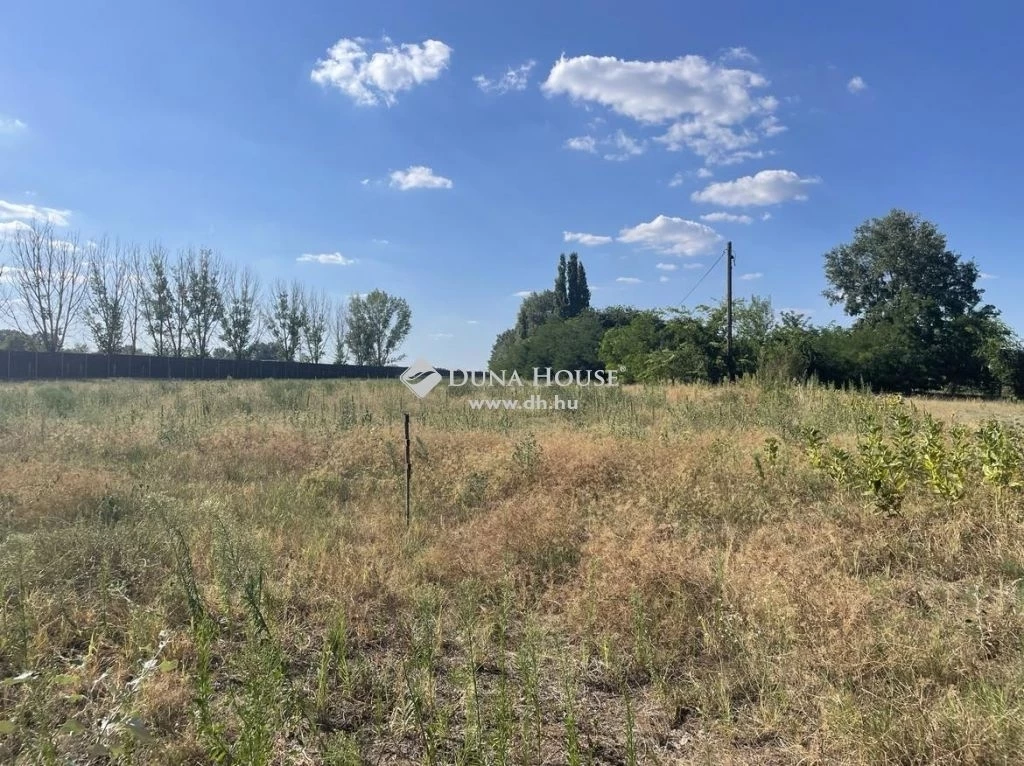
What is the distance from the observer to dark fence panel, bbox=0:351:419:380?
23823 millimetres

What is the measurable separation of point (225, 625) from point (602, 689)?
2009 millimetres

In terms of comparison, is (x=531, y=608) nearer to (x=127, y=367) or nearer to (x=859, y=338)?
(x=859, y=338)

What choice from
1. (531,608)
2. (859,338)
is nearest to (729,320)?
(859,338)

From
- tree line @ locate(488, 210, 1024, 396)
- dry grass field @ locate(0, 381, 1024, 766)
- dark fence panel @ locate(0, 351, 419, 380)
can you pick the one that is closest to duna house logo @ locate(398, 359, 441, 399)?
dry grass field @ locate(0, 381, 1024, 766)

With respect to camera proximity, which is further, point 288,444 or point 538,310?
point 538,310

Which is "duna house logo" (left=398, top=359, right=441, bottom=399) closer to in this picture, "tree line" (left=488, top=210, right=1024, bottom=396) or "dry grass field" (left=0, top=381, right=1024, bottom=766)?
"dry grass field" (left=0, top=381, right=1024, bottom=766)

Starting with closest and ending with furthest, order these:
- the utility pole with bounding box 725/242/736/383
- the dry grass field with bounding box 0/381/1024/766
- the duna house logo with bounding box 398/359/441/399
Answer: the dry grass field with bounding box 0/381/1024/766 < the duna house logo with bounding box 398/359/441/399 < the utility pole with bounding box 725/242/736/383

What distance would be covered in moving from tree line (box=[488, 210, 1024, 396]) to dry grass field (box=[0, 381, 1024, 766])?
853 cm

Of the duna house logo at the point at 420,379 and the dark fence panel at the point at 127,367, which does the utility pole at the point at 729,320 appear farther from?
the dark fence panel at the point at 127,367

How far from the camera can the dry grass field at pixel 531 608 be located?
211cm

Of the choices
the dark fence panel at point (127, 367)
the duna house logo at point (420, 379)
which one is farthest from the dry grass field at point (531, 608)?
the dark fence panel at point (127, 367)

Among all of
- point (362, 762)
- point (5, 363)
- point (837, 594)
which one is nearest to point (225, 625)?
point (362, 762)

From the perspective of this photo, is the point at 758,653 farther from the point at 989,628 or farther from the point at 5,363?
the point at 5,363

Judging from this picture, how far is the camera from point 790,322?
24.5 meters
